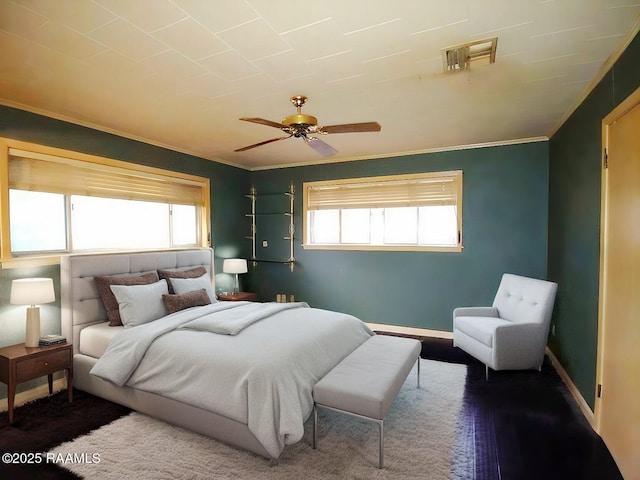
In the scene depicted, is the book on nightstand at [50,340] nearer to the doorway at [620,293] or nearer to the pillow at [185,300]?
the pillow at [185,300]

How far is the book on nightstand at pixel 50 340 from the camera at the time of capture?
9.27 ft

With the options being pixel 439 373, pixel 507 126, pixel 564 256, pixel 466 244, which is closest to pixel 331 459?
pixel 439 373

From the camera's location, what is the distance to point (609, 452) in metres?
Result: 2.19

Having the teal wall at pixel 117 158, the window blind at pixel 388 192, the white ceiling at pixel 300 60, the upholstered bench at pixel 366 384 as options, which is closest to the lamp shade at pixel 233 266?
the teal wall at pixel 117 158

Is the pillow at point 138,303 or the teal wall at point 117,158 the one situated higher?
the teal wall at point 117,158

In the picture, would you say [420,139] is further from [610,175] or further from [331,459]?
[331,459]

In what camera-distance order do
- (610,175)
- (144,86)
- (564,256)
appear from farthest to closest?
(564,256), (144,86), (610,175)

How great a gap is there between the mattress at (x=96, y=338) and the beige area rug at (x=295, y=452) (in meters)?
0.70

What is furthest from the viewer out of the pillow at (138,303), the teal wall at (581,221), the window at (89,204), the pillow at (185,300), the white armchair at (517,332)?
the pillow at (185,300)

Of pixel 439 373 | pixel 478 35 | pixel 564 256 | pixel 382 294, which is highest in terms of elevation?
pixel 478 35

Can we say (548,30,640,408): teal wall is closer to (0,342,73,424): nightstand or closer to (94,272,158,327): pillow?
(94,272,158,327): pillow

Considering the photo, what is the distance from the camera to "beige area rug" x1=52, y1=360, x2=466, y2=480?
2043mm

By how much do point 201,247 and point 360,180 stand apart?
2.55m

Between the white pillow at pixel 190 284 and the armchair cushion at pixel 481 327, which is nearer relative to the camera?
A: the armchair cushion at pixel 481 327
